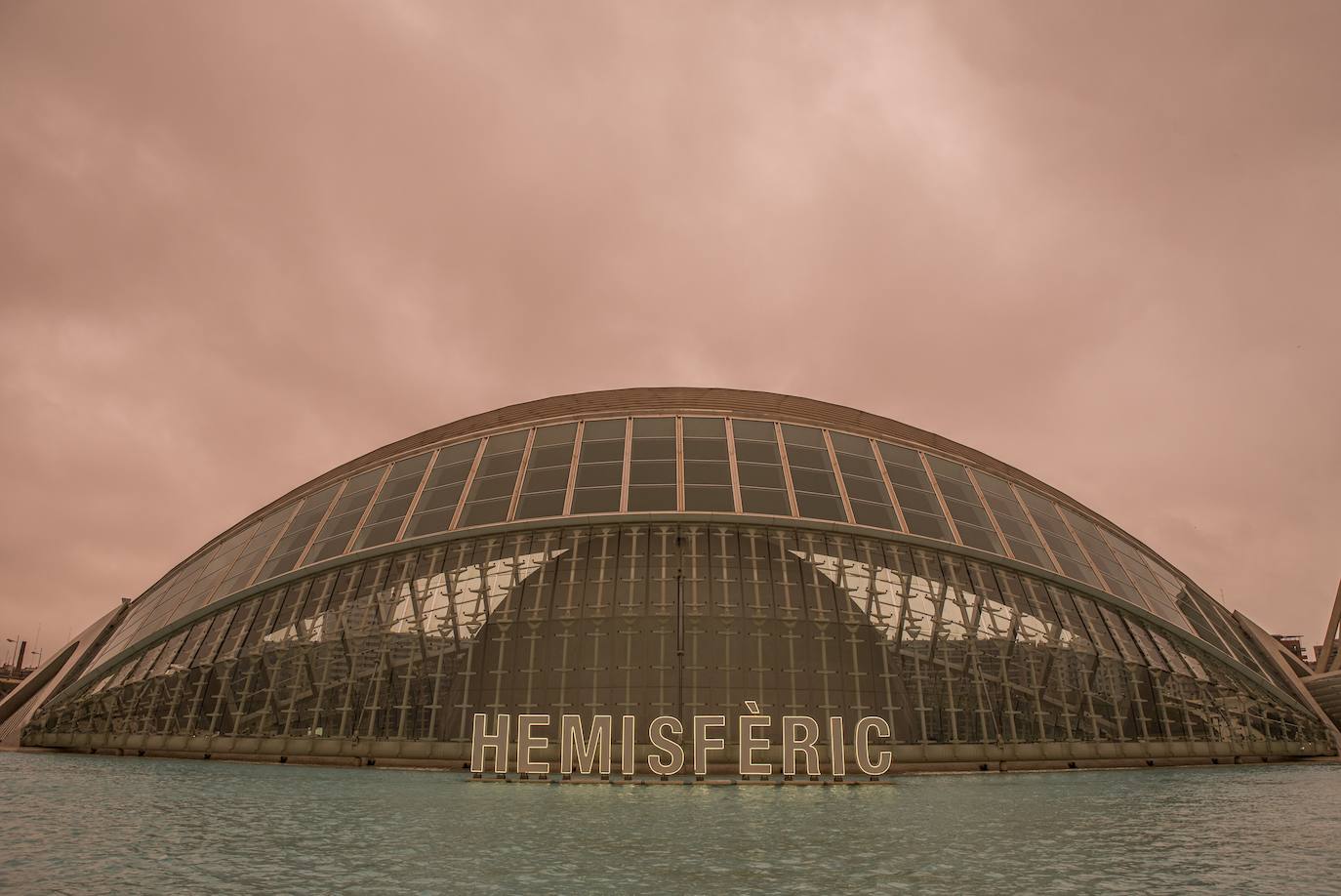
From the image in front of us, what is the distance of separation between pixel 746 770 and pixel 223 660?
25.3 meters

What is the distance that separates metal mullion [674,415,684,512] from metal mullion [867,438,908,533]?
10109mm

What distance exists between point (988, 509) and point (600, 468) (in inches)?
780

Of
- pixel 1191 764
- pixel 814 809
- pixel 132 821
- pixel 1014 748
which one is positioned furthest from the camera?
pixel 1191 764

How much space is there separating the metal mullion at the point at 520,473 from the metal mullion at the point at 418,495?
5.23 m

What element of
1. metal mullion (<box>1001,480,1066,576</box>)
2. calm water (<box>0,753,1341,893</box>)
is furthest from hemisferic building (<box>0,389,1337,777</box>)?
calm water (<box>0,753,1341,893</box>)

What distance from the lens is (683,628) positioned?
104 ft

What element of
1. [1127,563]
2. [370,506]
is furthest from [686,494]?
[1127,563]

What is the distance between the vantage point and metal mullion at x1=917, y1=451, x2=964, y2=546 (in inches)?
1455

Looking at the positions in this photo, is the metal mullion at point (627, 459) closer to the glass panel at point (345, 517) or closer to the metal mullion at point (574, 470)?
the metal mullion at point (574, 470)

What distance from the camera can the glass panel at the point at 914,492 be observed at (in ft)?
121

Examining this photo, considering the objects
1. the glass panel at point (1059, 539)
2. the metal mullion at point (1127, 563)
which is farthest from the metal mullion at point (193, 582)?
the metal mullion at point (1127, 563)

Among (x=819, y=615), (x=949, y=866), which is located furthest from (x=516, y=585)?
(x=949, y=866)

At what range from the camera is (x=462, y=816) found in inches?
627

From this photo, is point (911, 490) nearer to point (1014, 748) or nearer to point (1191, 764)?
point (1014, 748)
